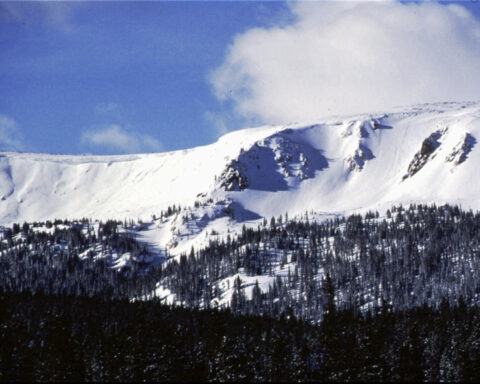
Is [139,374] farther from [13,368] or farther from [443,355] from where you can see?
[443,355]

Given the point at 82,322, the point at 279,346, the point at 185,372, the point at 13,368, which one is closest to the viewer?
the point at 13,368

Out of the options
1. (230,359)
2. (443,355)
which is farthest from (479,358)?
(230,359)

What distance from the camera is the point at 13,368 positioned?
10944cm

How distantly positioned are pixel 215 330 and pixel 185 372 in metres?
25.5

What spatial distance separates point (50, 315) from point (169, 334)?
36871 millimetres

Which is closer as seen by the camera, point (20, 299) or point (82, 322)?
point (82, 322)

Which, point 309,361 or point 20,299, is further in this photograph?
point 20,299

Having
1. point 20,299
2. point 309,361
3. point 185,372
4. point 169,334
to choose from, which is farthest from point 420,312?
point 20,299

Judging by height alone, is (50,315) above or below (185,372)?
above

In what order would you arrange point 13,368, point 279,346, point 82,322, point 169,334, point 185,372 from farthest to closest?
point 82,322 < point 169,334 < point 279,346 < point 185,372 < point 13,368

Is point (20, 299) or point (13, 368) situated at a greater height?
point (20, 299)

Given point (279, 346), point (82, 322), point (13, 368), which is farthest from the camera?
point (82, 322)

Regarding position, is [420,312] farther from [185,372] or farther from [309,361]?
[185,372]

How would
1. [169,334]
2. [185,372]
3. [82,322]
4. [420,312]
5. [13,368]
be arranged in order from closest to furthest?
[13,368] → [185,372] → [169,334] → [82,322] → [420,312]
